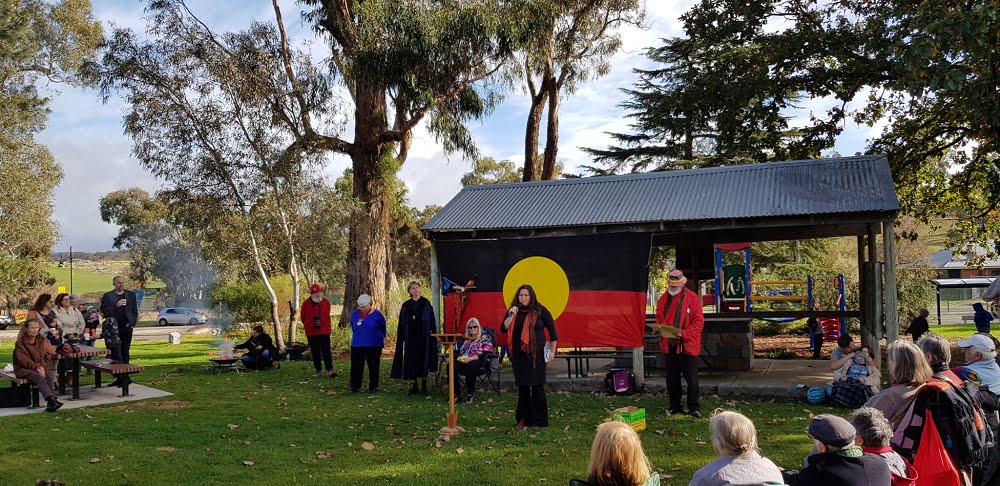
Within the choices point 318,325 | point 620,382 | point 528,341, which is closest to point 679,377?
point 620,382

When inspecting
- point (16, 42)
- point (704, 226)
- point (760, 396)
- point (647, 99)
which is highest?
point (16, 42)

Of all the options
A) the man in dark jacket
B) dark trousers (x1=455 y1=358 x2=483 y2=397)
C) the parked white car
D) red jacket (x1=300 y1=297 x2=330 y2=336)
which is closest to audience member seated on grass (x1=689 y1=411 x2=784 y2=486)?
dark trousers (x1=455 y1=358 x2=483 y2=397)

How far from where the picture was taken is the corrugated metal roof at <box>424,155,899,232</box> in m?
10.2

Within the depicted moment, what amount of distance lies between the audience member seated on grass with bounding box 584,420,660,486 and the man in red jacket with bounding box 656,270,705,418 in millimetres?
5416

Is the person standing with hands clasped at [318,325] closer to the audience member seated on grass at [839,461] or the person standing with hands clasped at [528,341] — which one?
the person standing with hands clasped at [528,341]

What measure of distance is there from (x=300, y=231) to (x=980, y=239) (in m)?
15.9

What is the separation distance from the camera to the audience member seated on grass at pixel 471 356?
33.4 feet

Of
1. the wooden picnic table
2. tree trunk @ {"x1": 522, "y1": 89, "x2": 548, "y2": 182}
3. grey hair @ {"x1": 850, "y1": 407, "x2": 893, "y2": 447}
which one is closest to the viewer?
grey hair @ {"x1": 850, "y1": 407, "x2": 893, "y2": 447}

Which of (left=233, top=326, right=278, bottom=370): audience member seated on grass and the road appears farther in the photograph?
the road

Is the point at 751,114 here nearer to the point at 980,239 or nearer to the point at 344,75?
the point at 980,239

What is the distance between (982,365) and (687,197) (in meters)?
6.35

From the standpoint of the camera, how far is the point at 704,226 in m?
10.5

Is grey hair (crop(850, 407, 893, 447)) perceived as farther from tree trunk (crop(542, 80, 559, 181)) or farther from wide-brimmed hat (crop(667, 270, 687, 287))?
tree trunk (crop(542, 80, 559, 181))

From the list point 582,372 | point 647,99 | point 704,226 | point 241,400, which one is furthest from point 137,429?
point 647,99
